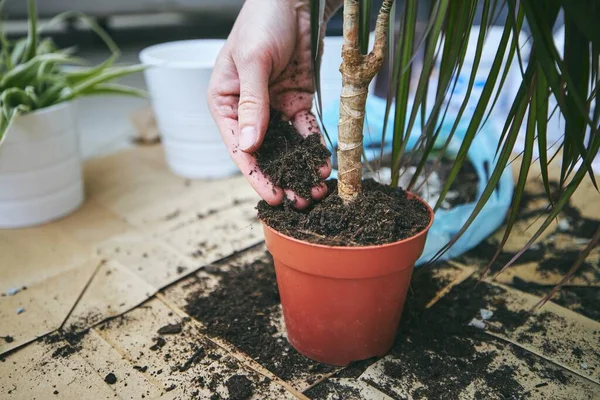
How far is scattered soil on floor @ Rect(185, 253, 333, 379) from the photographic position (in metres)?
0.93

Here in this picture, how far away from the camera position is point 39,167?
4.51 ft

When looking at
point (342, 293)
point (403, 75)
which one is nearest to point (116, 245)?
point (342, 293)

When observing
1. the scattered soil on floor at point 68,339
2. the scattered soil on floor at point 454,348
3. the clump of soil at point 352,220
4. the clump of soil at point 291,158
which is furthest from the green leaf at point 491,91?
the scattered soil on floor at point 68,339

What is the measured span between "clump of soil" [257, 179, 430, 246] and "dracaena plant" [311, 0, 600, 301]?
0.15 ft

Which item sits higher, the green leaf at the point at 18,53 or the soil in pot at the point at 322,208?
the green leaf at the point at 18,53

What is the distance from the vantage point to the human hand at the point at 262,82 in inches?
34.5

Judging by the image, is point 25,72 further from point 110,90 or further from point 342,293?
point 342,293

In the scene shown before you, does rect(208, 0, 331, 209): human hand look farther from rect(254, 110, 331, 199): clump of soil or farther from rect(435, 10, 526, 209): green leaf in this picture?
rect(435, 10, 526, 209): green leaf

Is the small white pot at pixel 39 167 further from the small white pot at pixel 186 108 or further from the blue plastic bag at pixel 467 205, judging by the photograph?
the blue plastic bag at pixel 467 205

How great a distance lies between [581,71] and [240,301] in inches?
30.5

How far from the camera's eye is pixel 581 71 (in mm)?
684

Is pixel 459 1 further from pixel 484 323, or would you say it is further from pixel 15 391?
pixel 15 391

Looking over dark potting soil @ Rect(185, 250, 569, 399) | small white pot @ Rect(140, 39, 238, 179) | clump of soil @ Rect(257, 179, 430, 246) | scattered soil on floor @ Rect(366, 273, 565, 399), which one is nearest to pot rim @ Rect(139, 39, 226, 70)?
small white pot @ Rect(140, 39, 238, 179)

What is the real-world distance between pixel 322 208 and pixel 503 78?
0.35 meters
